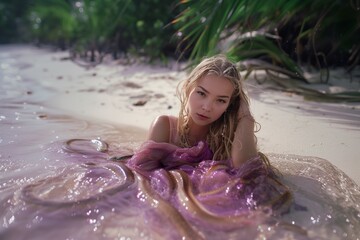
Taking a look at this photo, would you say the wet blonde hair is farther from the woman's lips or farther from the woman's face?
the woman's lips

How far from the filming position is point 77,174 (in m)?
1.83

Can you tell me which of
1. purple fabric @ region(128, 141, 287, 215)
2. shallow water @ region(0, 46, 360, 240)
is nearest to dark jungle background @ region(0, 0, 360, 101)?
purple fabric @ region(128, 141, 287, 215)

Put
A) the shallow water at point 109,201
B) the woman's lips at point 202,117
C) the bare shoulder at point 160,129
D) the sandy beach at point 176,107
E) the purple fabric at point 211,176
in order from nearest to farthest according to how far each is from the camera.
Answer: the shallow water at point 109,201
the purple fabric at point 211,176
the woman's lips at point 202,117
the bare shoulder at point 160,129
the sandy beach at point 176,107

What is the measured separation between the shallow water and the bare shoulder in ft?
0.85

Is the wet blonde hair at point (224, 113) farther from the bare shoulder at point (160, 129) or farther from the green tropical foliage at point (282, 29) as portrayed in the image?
the green tropical foliage at point (282, 29)

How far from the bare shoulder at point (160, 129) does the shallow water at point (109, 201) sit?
0.85 ft

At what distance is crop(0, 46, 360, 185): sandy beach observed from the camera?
230 cm

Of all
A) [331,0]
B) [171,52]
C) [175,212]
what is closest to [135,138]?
[175,212]

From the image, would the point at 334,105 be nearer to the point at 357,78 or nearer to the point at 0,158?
the point at 357,78

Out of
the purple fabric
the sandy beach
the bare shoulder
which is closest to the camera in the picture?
the purple fabric

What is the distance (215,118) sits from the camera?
6.47 ft

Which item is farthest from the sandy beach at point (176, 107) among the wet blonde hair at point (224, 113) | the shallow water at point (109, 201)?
the wet blonde hair at point (224, 113)

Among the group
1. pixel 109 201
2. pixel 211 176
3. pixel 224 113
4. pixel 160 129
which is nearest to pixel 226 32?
pixel 224 113

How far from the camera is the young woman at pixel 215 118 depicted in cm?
190
